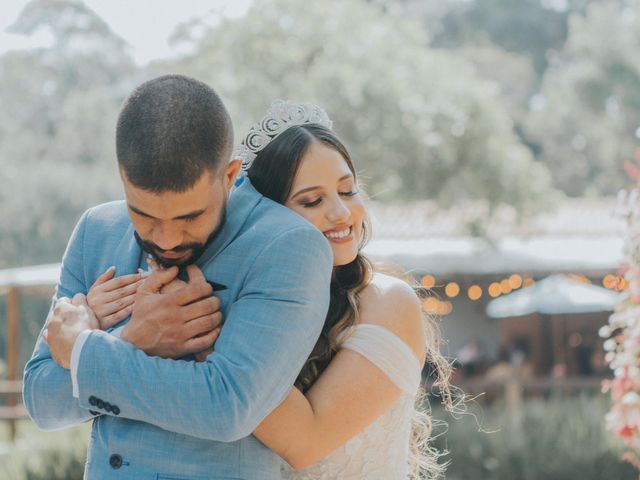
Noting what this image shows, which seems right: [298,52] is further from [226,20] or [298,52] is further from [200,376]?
[200,376]

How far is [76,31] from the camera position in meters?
28.7

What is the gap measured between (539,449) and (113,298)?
6.69 m

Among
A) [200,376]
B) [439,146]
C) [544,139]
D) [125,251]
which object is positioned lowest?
[200,376]

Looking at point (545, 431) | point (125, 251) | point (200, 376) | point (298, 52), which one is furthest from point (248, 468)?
point (298, 52)

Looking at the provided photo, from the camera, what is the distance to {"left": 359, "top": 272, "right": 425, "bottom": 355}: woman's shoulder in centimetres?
277

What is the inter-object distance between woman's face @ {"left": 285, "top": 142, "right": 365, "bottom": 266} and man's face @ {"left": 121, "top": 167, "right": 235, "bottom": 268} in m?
→ 0.52

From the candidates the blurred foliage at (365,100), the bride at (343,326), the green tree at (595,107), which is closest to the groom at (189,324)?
the bride at (343,326)

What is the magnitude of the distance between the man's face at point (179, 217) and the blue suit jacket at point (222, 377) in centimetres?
7

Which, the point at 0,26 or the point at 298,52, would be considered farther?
the point at 0,26

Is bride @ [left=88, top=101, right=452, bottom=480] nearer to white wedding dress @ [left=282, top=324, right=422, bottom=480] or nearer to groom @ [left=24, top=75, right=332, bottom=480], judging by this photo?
white wedding dress @ [left=282, top=324, right=422, bottom=480]

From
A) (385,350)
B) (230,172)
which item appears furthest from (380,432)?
(230,172)

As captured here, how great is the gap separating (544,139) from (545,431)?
106 ft

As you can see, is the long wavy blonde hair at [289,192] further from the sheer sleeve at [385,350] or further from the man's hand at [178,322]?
the man's hand at [178,322]

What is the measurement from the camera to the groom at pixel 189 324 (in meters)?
2.12
